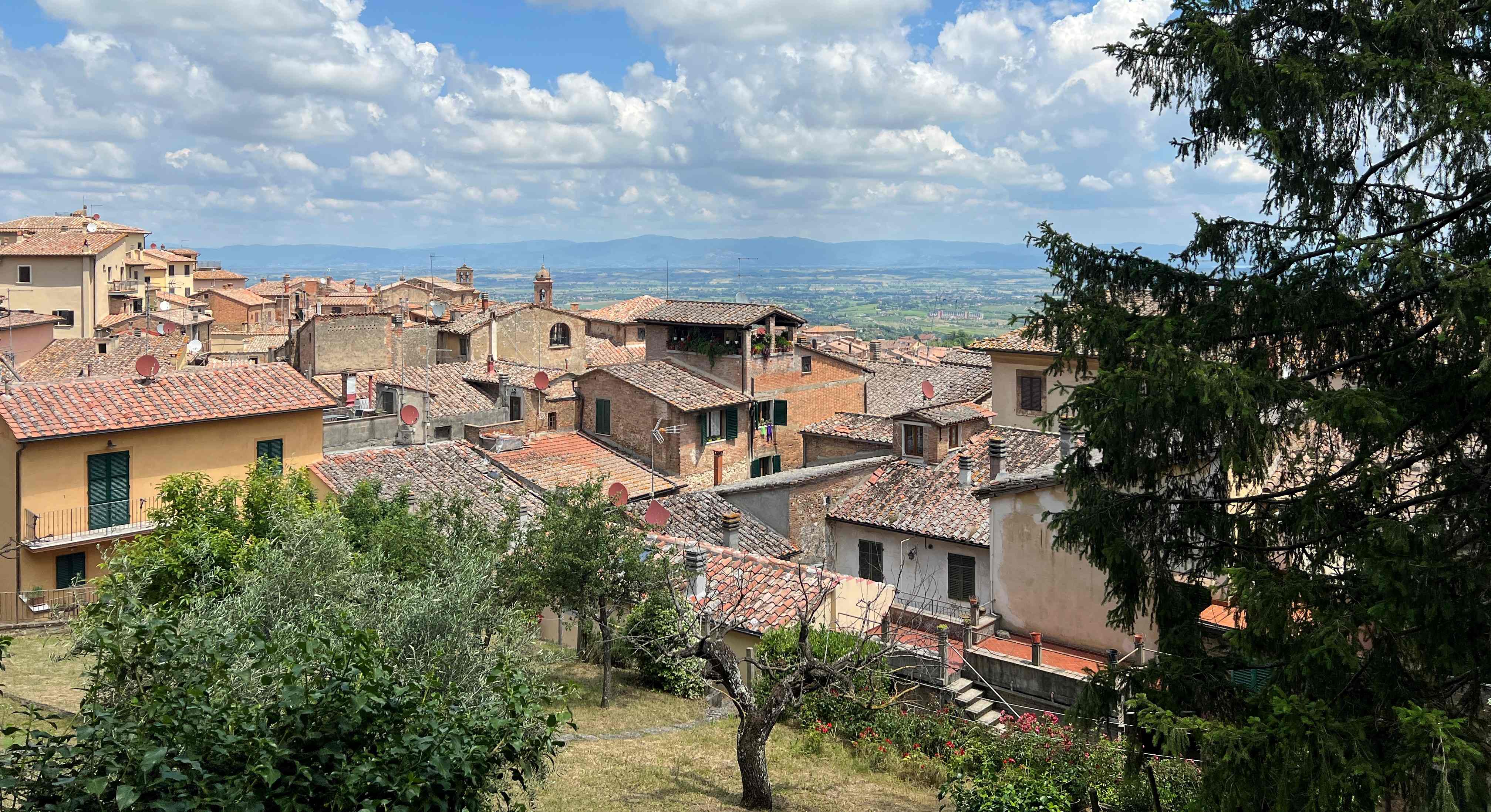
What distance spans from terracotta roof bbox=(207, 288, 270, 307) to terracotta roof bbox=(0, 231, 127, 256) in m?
8.42

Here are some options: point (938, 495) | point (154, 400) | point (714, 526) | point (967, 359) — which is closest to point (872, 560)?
point (938, 495)

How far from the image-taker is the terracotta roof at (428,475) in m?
24.5

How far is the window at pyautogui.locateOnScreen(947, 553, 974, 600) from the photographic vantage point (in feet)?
72.7

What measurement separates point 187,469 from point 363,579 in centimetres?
1403

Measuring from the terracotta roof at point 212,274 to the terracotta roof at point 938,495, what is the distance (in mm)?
82644

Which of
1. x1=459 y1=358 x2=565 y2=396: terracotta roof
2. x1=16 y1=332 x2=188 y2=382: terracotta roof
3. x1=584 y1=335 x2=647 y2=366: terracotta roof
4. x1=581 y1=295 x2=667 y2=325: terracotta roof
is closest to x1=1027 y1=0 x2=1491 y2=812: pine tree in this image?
x1=459 y1=358 x2=565 y2=396: terracotta roof

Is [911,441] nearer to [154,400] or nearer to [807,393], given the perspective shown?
[807,393]

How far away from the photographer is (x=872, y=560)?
23922 millimetres

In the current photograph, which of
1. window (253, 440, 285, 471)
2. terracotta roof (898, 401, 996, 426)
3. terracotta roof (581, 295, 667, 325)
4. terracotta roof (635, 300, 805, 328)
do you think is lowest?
window (253, 440, 285, 471)

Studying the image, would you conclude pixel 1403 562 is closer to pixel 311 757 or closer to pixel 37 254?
pixel 311 757

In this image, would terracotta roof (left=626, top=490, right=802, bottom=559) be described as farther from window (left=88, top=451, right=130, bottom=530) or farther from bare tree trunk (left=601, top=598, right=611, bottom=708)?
window (left=88, top=451, right=130, bottom=530)

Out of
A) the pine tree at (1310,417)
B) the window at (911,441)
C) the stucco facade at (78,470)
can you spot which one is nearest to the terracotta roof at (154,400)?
the stucco facade at (78,470)

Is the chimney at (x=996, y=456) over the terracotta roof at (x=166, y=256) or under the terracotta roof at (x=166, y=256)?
under

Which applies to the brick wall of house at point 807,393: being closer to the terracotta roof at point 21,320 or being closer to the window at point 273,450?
the window at point 273,450
